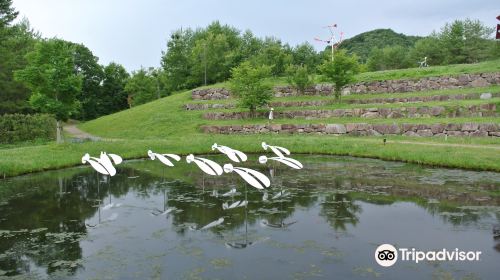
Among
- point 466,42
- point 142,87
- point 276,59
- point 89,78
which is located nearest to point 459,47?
point 466,42

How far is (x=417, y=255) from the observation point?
29.9ft

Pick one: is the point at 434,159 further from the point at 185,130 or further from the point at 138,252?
the point at 185,130

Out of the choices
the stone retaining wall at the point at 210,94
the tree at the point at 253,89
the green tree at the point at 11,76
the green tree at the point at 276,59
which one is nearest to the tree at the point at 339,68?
the tree at the point at 253,89

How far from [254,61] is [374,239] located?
4314 cm

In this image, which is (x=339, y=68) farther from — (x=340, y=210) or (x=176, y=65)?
(x=176, y=65)

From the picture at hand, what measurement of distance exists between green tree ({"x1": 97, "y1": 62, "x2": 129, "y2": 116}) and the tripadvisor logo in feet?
211

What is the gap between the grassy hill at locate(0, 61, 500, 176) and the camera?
20.1 meters

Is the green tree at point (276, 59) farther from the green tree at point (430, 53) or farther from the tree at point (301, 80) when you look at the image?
the green tree at point (430, 53)

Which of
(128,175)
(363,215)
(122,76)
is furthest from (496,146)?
(122,76)

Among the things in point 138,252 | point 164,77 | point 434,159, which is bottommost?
point 138,252

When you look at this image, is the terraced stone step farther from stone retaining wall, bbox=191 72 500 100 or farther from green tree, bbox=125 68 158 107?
green tree, bbox=125 68 158 107

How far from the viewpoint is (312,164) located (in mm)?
21141

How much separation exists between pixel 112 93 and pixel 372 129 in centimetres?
5335

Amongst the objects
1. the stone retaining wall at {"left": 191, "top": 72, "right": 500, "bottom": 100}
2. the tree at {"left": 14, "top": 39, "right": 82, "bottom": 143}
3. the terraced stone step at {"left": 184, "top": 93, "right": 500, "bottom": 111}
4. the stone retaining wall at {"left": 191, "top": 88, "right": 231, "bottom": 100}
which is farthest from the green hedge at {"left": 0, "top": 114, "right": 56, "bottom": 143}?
the stone retaining wall at {"left": 191, "top": 72, "right": 500, "bottom": 100}
